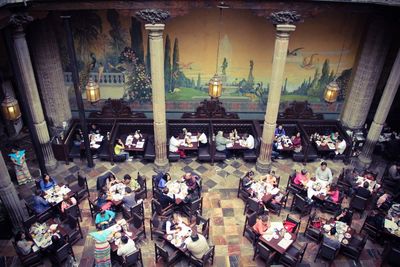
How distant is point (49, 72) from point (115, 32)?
242cm

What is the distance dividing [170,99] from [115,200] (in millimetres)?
4628

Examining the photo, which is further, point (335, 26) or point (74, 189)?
point (335, 26)

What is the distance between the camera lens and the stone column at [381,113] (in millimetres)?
9992

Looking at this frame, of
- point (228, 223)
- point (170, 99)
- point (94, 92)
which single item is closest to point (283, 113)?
point (170, 99)

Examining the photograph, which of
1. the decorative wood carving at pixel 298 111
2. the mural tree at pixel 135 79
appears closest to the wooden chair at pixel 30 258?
the mural tree at pixel 135 79

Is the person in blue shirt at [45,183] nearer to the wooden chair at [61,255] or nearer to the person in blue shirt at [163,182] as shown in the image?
the wooden chair at [61,255]

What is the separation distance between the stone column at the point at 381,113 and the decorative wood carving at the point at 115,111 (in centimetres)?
768

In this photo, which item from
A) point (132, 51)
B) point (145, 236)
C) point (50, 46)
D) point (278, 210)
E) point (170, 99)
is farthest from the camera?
point (170, 99)

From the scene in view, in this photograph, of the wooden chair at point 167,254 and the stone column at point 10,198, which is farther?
the stone column at point 10,198

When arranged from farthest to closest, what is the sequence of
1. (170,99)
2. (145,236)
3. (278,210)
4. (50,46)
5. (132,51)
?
(170,99)
(132,51)
(50,46)
(278,210)
(145,236)

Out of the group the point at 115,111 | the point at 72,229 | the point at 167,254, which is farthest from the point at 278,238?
the point at 115,111

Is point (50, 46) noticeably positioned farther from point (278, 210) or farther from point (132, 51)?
point (278, 210)

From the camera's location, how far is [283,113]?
12719mm

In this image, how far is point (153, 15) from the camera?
8617 mm
